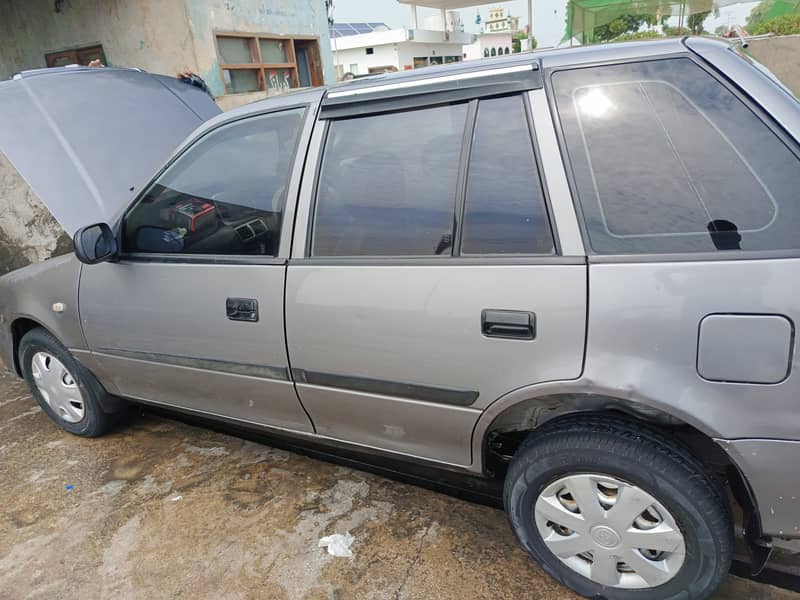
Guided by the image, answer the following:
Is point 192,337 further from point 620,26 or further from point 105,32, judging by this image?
point 620,26

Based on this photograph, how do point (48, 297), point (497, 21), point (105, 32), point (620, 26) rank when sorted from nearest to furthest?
point (48, 297)
point (105, 32)
point (620, 26)
point (497, 21)

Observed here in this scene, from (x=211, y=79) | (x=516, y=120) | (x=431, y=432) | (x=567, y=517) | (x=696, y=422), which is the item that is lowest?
(x=567, y=517)

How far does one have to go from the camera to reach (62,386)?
321 cm

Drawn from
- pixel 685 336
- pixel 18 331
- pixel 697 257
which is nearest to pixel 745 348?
pixel 685 336

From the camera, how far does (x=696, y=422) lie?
162 centimetres

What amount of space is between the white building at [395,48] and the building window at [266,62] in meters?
20.8

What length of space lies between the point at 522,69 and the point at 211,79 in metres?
8.37

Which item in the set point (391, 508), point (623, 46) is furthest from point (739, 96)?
point (391, 508)

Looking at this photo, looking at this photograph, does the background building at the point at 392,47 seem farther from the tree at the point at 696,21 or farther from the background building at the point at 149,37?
the background building at the point at 149,37

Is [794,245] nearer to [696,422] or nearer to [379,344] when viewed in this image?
[696,422]

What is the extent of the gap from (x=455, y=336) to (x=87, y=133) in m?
2.57

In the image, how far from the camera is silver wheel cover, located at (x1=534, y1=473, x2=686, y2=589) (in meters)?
1.77

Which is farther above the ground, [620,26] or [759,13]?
[620,26]

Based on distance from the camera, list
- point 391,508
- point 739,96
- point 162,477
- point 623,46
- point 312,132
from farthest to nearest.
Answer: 1. point 162,477
2. point 391,508
3. point 312,132
4. point 623,46
5. point 739,96
